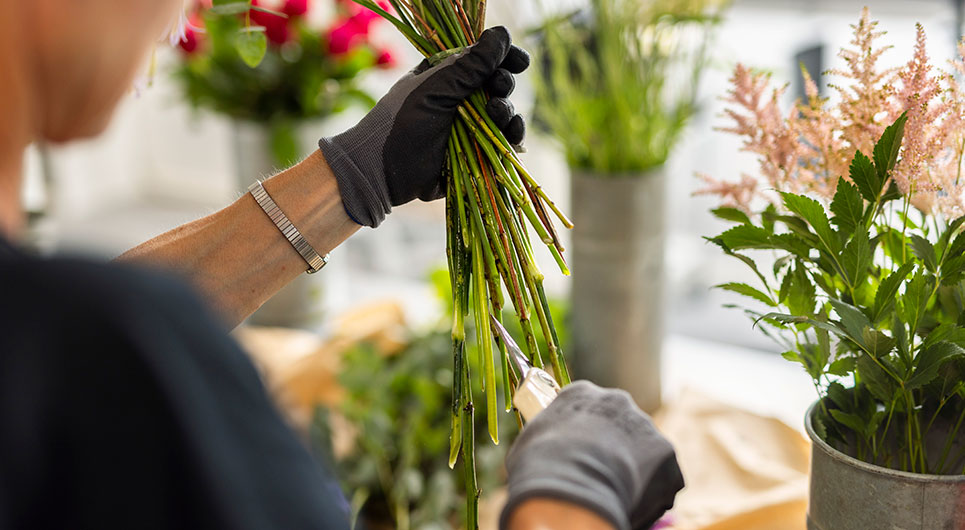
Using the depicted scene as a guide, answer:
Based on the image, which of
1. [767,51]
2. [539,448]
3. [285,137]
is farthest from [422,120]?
[767,51]

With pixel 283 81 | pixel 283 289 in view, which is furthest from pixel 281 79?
pixel 283 289

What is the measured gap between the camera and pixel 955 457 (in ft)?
2.24

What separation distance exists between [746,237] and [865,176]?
98 mm

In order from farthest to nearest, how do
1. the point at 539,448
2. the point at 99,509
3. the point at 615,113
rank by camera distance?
the point at 615,113
the point at 539,448
the point at 99,509

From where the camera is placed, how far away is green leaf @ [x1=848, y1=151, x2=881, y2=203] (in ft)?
2.04

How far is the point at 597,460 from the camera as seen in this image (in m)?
0.52

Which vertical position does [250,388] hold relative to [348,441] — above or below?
above

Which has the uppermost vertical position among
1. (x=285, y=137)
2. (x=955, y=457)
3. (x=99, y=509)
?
(x=285, y=137)

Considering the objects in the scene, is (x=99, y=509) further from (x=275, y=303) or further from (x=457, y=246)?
(x=275, y=303)

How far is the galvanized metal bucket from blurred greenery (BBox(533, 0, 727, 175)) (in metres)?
0.63

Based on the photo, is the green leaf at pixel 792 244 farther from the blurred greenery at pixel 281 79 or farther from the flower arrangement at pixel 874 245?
the blurred greenery at pixel 281 79

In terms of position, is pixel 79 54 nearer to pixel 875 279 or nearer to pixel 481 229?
pixel 481 229

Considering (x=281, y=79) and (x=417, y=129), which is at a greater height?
(x=281, y=79)

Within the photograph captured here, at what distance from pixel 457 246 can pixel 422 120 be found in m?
0.12
